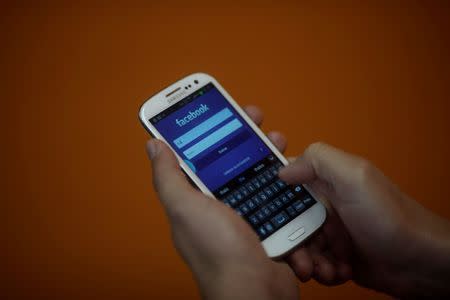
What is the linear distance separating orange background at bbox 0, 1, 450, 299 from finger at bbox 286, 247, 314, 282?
1.14 feet

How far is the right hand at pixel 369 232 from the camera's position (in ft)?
2.89

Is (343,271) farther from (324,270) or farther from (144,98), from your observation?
(144,98)

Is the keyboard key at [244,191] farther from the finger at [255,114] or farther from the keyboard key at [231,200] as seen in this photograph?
the finger at [255,114]

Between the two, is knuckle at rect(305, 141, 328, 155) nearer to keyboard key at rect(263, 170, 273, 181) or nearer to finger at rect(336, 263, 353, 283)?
keyboard key at rect(263, 170, 273, 181)

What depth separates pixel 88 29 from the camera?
1430 mm

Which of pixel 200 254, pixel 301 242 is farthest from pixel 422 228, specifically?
pixel 200 254

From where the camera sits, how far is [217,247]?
809 millimetres

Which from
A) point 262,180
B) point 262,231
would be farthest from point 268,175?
point 262,231

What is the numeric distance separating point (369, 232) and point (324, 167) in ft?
0.46

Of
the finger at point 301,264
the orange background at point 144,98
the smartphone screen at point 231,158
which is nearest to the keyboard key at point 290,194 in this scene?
the smartphone screen at point 231,158

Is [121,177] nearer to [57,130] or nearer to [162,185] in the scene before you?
[57,130]

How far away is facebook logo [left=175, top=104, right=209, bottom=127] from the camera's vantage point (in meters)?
1.02

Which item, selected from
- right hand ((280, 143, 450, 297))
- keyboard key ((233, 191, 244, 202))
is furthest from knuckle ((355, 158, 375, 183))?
keyboard key ((233, 191, 244, 202))

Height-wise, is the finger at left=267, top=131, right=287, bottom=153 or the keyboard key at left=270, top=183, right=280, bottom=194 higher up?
the finger at left=267, top=131, right=287, bottom=153
